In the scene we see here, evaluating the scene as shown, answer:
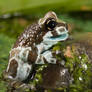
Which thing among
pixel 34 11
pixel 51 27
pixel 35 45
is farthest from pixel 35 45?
pixel 34 11

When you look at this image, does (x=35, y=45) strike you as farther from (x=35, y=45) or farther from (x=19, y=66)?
(x=19, y=66)

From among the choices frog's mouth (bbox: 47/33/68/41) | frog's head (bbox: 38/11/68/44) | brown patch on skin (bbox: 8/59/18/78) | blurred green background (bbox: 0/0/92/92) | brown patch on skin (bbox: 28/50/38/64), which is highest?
blurred green background (bbox: 0/0/92/92)

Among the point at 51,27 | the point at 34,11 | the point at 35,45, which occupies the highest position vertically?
the point at 34,11

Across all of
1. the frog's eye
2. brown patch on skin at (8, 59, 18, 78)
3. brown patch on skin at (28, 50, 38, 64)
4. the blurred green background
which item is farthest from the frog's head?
the blurred green background

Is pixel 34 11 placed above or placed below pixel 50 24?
above

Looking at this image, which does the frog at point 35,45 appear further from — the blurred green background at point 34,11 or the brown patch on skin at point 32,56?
the blurred green background at point 34,11

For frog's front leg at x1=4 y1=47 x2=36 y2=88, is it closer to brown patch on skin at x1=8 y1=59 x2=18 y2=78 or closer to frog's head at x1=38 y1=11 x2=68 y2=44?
brown patch on skin at x1=8 y1=59 x2=18 y2=78

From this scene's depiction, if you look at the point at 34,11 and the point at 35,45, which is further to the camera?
the point at 34,11

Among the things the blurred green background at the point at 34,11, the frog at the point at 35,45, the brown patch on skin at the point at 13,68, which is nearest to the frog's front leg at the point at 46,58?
the frog at the point at 35,45

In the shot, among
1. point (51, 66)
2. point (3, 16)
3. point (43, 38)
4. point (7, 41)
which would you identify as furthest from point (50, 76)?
point (3, 16)
